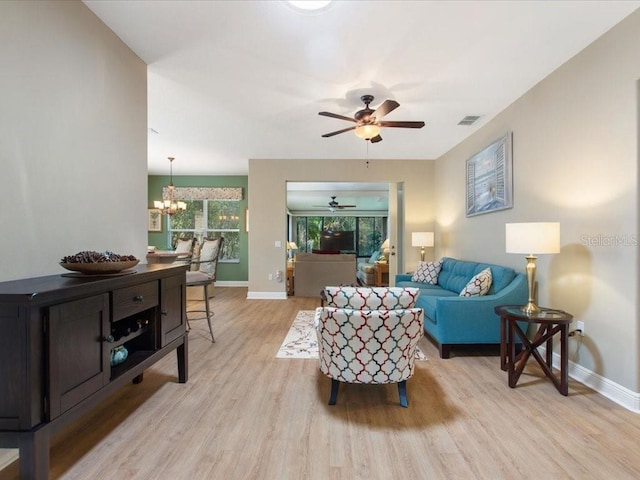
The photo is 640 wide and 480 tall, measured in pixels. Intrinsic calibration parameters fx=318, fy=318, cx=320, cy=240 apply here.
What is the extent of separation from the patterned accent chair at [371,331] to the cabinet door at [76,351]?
1.26 metres

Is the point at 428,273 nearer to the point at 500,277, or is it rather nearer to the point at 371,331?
the point at 500,277

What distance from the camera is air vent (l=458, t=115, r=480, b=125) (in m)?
4.05

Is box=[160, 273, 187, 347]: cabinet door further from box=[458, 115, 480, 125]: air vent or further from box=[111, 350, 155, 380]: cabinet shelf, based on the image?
box=[458, 115, 480, 125]: air vent

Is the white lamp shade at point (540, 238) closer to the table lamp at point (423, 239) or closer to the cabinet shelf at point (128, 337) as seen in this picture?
the cabinet shelf at point (128, 337)

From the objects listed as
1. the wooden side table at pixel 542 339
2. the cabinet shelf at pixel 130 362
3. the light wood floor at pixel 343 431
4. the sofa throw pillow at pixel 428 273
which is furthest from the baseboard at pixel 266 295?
the wooden side table at pixel 542 339

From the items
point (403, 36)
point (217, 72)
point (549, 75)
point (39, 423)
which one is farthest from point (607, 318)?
point (217, 72)

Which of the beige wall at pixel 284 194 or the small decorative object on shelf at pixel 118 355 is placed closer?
the small decorative object on shelf at pixel 118 355

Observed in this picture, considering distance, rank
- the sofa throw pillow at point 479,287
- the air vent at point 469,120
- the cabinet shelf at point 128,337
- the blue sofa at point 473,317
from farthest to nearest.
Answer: the air vent at point 469,120 < the sofa throw pillow at point 479,287 < the blue sofa at point 473,317 < the cabinet shelf at point 128,337

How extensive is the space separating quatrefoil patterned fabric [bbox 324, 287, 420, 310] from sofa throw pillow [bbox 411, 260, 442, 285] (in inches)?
122

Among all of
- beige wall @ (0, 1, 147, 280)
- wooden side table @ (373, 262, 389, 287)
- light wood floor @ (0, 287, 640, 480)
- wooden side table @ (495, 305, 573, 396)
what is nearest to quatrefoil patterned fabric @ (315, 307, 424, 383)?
light wood floor @ (0, 287, 640, 480)

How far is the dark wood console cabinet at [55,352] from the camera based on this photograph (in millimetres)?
1256

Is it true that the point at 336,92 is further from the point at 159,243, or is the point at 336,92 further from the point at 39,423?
the point at 159,243

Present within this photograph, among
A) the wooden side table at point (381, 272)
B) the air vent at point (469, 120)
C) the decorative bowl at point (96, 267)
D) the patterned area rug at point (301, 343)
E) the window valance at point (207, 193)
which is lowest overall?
the patterned area rug at point (301, 343)

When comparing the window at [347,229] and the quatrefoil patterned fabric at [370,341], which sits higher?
the window at [347,229]
